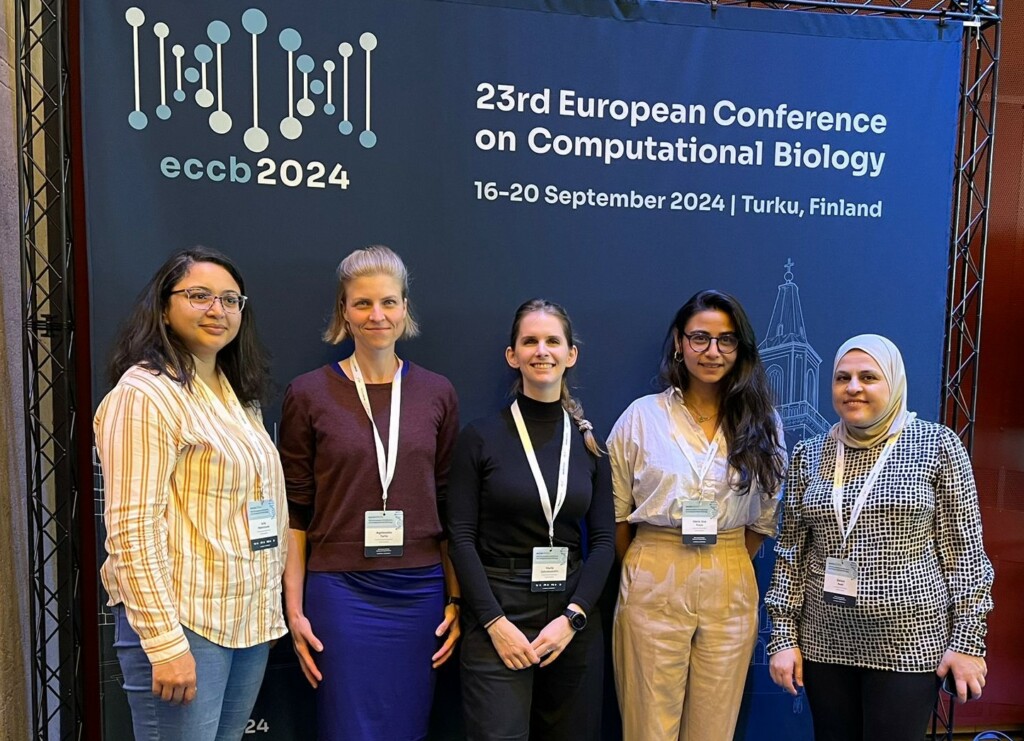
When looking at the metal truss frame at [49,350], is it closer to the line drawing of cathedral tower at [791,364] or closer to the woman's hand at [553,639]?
the woman's hand at [553,639]

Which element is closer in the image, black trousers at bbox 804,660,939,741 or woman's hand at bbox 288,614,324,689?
black trousers at bbox 804,660,939,741

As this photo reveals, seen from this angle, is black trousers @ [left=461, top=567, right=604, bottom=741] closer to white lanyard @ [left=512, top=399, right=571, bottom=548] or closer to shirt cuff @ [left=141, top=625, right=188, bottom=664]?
white lanyard @ [left=512, top=399, right=571, bottom=548]

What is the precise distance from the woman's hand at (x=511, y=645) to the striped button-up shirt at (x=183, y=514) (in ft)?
1.93

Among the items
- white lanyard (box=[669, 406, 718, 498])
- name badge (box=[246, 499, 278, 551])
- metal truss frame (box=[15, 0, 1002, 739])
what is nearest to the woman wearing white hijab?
white lanyard (box=[669, 406, 718, 498])

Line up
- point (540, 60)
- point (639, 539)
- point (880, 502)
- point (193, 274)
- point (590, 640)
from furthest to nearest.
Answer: point (540, 60) < point (639, 539) < point (590, 640) < point (880, 502) < point (193, 274)

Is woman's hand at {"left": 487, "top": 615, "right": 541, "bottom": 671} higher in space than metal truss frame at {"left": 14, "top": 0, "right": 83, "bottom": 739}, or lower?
lower

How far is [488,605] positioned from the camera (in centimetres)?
196

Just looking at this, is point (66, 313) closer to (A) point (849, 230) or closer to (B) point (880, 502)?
(B) point (880, 502)

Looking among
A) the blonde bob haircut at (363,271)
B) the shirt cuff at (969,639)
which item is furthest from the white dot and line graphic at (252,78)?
the shirt cuff at (969,639)

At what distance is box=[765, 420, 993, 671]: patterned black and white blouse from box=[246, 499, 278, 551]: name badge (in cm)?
147

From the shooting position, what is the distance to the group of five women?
1.67m

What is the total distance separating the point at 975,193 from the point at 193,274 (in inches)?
112

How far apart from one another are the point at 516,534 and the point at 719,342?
86 cm

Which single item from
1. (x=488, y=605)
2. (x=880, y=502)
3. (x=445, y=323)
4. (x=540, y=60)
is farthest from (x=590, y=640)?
(x=540, y=60)
